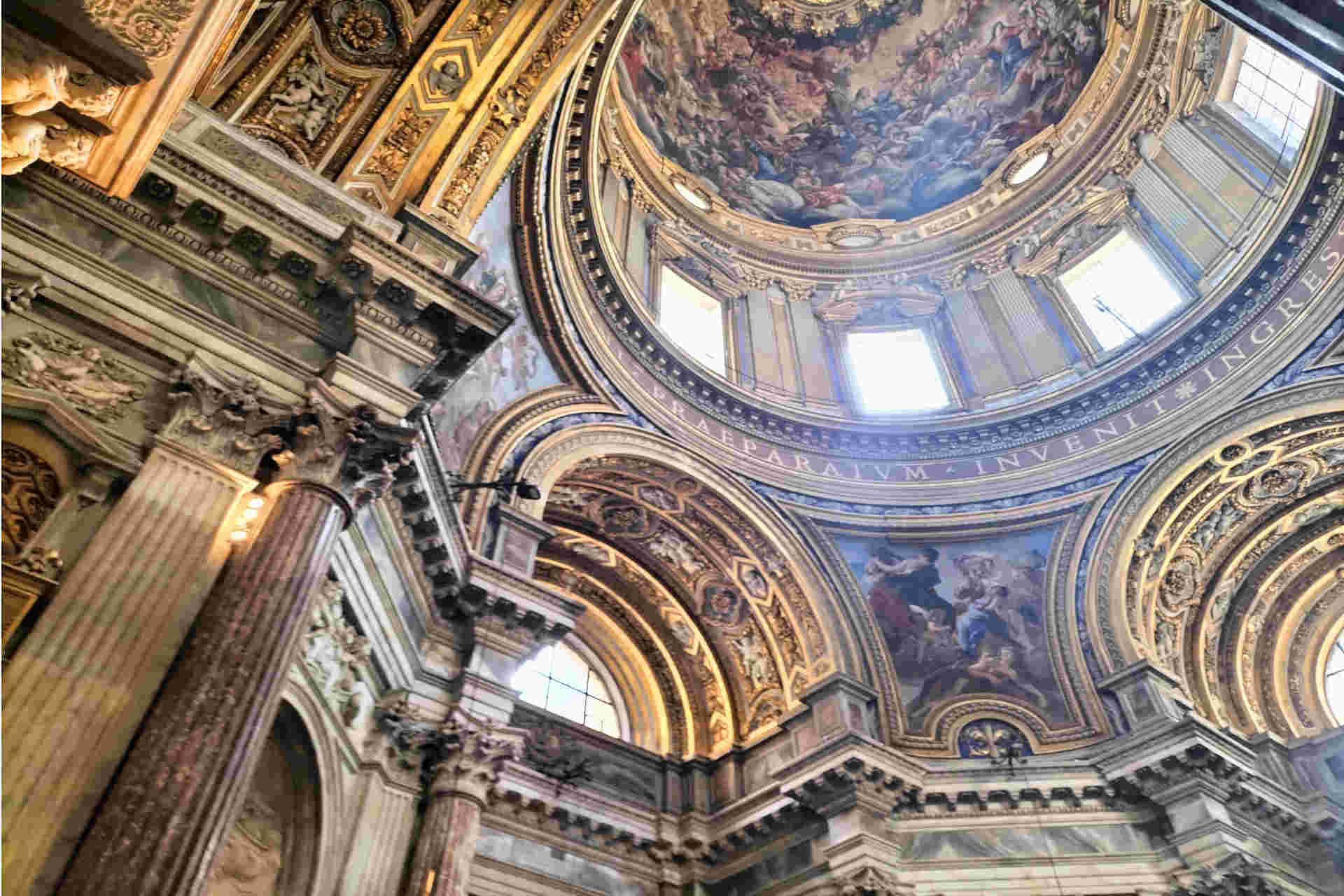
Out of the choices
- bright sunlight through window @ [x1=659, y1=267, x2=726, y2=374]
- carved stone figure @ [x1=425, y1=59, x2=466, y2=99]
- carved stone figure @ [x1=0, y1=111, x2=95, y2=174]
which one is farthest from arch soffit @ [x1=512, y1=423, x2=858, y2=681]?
carved stone figure @ [x1=0, y1=111, x2=95, y2=174]

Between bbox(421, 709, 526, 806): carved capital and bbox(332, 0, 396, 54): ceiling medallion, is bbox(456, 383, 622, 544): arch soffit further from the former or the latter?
bbox(332, 0, 396, 54): ceiling medallion

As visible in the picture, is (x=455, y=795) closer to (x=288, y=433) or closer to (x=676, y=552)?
(x=288, y=433)

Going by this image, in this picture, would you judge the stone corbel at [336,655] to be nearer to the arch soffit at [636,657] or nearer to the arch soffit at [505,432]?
the arch soffit at [505,432]

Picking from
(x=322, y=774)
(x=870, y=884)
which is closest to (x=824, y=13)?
(x=870, y=884)

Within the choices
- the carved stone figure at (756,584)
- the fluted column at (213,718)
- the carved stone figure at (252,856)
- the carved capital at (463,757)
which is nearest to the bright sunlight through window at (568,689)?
the carved stone figure at (756,584)

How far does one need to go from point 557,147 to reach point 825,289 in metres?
8.38

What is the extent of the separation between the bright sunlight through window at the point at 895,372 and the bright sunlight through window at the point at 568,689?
7021 mm

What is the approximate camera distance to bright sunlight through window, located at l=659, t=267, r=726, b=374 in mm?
16625

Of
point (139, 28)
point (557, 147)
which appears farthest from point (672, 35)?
point (139, 28)

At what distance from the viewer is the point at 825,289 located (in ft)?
63.5

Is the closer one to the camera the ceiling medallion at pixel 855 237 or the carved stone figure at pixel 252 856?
the carved stone figure at pixel 252 856

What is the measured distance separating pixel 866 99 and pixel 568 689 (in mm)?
14981

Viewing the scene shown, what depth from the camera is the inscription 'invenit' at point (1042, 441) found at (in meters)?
13.4

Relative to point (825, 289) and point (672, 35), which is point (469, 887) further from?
point (672, 35)
